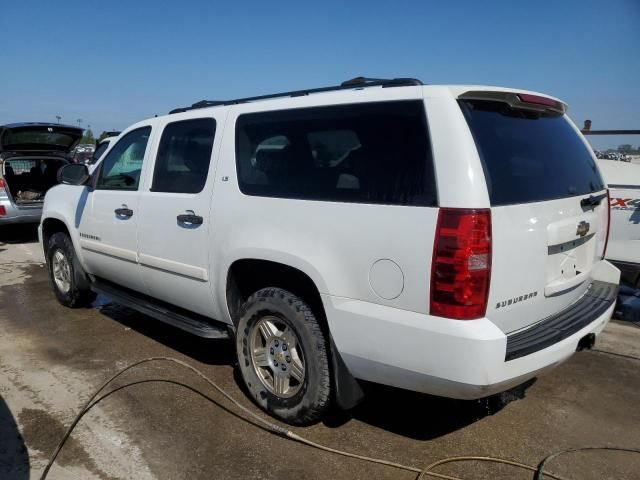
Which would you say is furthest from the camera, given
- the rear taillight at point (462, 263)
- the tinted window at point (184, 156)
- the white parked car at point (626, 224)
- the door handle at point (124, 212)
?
the white parked car at point (626, 224)

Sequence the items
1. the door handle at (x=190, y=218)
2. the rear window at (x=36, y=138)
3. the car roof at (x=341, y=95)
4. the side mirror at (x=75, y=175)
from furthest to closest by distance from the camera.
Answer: the rear window at (x=36, y=138)
the side mirror at (x=75, y=175)
the door handle at (x=190, y=218)
the car roof at (x=341, y=95)

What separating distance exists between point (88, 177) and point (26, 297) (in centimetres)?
220

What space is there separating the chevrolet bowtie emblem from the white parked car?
8.78 feet

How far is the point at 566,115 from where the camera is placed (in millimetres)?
3305

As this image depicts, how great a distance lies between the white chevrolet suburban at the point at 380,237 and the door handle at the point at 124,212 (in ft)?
0.72

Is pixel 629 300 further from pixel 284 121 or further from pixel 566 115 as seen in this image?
pixel 284 121

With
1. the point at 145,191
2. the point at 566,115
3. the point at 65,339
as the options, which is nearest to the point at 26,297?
the point at 65,339

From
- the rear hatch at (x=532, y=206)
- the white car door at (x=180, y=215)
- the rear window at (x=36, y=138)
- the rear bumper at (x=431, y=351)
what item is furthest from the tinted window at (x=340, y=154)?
the rear window at (x=36, y=138)

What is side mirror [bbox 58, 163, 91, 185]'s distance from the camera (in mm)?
4684

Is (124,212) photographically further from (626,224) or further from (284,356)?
(626,224)

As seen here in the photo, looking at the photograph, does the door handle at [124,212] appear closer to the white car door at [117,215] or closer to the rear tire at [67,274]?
the white car door at [117,215]

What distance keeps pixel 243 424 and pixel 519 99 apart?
2474 millimetres

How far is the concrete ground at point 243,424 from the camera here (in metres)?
2.74

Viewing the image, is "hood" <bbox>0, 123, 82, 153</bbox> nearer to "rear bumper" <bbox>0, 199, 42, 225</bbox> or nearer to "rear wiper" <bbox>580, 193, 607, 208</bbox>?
"rear bumper" <bbox>0, 199, 42, 225</bbox>
